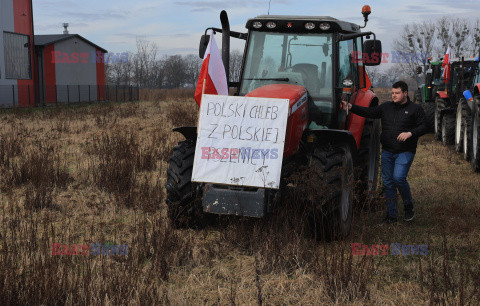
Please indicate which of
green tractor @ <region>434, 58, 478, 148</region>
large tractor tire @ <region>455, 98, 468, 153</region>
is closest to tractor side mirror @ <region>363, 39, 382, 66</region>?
large tractor tire @ <region>455, 98, 468, 153</region>

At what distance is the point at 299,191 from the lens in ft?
14.3

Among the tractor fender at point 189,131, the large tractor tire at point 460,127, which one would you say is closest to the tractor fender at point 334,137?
the tractor fender at point 189,131

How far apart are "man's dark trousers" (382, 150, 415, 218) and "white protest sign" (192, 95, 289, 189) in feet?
5.69

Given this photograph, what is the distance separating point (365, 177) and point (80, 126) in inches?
407

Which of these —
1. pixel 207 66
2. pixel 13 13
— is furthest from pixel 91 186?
pixel 13 13

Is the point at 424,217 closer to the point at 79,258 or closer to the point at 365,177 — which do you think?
the point at 365,177

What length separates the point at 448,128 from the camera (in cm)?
1149

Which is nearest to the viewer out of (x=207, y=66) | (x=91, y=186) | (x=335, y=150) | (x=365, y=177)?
(x=335, y=150)

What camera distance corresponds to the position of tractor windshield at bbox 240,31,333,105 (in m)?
5.34

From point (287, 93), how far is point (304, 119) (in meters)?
0.40

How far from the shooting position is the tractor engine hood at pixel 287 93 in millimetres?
4676

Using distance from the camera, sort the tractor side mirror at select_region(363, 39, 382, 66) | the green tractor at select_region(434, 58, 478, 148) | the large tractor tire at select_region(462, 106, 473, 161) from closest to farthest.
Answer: the tractor side mirror at select_region(363, 39, 382, 66)
the large tractor tire at select_region(462, 106, 473, 161)
the green tractor at select_region(434, 58, 478, 148)

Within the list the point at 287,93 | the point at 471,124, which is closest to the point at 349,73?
the point at 287,93

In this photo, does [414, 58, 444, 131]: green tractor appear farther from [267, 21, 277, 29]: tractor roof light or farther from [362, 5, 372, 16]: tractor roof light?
[267, 21, 277, 29]: tractor roof light
